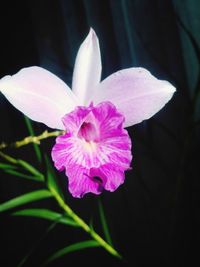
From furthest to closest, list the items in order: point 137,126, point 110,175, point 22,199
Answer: point 137,126, point 22,199, point 110,175

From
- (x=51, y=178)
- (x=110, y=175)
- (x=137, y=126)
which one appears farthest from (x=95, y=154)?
(x=137, y=126)

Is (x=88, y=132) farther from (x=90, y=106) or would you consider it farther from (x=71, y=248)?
(x=71, y=248)

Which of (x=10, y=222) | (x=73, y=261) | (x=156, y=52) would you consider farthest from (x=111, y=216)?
(x=156, y=52)

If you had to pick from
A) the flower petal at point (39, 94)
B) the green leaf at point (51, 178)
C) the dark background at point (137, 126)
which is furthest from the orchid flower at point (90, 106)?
the dark background at point (137, 126)

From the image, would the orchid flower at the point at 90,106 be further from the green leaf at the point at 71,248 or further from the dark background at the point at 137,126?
the dark background at the point at 137,126

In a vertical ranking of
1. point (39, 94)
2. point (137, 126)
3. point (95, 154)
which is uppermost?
point (39, 94)

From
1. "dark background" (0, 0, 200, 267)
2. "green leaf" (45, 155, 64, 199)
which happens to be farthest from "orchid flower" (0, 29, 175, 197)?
"dark background" (0, 0, 200, 267)
